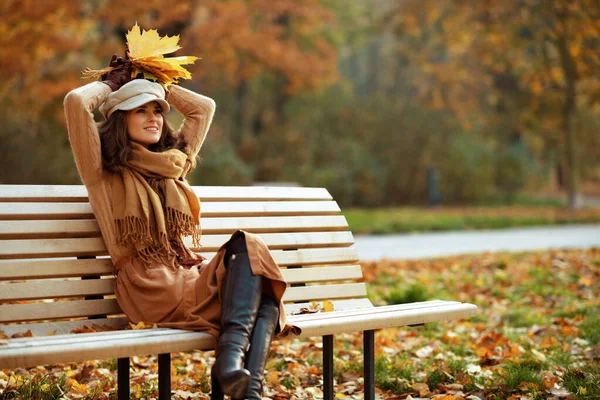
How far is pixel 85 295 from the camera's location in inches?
142

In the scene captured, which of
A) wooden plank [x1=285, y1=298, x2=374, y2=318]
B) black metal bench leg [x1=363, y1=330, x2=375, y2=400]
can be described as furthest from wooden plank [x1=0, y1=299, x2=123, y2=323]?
black metal bench leg [x1=363, y1=330, x2=375, y2=400]

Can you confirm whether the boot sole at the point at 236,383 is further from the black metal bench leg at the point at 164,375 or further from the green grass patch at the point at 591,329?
the green grass patch at the point at 591,329

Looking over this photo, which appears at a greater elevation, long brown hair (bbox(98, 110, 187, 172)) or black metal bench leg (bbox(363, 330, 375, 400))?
long brown hair (bbox(98, 110, 187, 172))

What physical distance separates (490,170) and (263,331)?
19569mm

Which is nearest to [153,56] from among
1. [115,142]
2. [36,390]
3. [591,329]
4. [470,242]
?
[115,142]

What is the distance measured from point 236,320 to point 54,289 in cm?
93

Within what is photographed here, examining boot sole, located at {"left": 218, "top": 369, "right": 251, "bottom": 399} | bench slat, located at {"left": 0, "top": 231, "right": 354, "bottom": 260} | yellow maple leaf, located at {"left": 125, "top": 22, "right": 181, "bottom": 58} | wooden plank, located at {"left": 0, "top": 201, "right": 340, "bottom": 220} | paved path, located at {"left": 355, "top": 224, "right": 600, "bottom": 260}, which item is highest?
yellow maple leaf, located at {"left": 125, "top": 22, "right": 181, "bottom": 58}

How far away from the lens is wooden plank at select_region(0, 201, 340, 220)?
3.60 meters

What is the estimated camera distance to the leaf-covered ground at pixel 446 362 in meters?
4.03

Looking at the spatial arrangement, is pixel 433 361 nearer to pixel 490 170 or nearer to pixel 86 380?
pixel 86 380

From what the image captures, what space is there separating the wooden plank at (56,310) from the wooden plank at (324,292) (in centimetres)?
90

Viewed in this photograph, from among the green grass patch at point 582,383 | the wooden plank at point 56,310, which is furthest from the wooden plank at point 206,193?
the green grass patch at point 582,383

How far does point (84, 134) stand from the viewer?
11.6 ft

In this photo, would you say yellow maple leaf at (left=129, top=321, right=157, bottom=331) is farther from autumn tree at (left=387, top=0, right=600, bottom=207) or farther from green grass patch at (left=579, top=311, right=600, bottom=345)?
autumn tree at (left=387, top=0, right=600, bottom=207)
